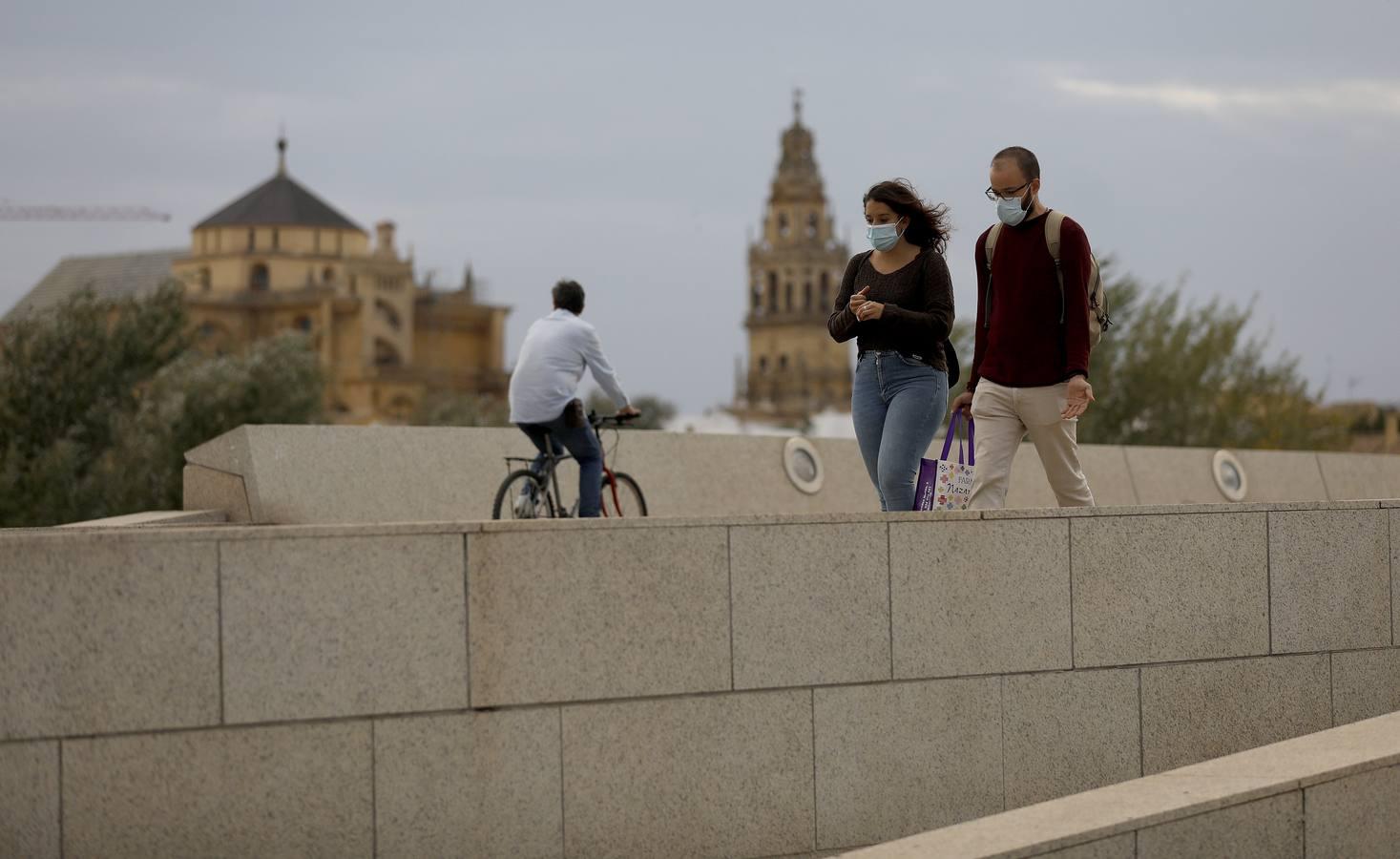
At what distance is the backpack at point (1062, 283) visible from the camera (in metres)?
8.99

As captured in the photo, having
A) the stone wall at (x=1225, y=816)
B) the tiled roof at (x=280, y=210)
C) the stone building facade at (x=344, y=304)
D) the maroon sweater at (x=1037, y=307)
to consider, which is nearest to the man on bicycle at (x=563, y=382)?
the maroon sweater at (x=1037, y=307)

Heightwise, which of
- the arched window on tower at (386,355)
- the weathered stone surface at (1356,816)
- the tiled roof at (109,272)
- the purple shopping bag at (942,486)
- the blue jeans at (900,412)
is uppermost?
the tiled roof at (109,272)

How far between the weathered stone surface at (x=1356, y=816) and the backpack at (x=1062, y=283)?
2.49 metres

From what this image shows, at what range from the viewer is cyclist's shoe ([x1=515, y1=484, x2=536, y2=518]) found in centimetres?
1183

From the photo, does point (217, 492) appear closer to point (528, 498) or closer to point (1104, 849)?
point (528, 498)

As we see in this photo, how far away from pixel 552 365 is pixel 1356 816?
595 centimetres

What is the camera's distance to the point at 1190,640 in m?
8.95

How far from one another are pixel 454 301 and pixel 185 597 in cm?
14209

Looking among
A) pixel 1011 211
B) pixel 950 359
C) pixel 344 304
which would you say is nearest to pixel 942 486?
pixel 950 359

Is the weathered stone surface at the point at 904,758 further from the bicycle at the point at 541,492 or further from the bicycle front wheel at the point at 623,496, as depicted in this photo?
the bicycle front wheel at the point at 623,496

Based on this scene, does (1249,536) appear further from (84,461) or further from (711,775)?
(84,461)

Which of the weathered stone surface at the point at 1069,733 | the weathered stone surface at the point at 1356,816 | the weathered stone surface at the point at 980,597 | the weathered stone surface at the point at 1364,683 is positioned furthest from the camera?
the weathered stone surface at the point at 1364,683

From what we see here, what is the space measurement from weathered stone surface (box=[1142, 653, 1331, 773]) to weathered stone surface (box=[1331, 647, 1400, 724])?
7cm

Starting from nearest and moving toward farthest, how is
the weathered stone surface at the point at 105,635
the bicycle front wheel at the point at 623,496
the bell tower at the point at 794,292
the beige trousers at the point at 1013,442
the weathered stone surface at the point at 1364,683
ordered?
the weathered stone surface at the point at 105,635 < the beige trousers at the point at 1013,442 < the weathered stone surface at the point at 1364,683 < the bicycle front wheel at the point at 623,496 < the bell tower at the point at 794,292
